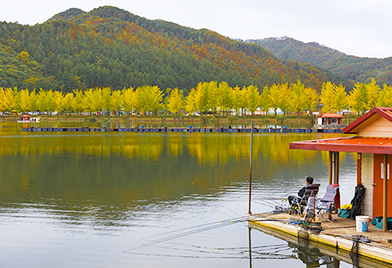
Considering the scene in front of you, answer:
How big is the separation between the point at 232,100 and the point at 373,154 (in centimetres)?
11154

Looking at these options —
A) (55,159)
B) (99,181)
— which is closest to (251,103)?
(55,159)

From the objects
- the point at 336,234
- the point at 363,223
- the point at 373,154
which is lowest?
the point at 336,234

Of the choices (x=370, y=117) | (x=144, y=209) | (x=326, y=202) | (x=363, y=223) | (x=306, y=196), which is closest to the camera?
(x=363, y=223)

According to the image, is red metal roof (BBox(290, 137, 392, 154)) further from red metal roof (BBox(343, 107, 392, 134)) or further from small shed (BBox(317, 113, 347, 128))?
small shed (BBox(317, 113, 347, 128))

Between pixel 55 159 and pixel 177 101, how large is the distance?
93619 mm

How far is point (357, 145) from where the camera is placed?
46.5 ft

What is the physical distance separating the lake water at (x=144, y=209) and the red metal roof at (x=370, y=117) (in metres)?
5.42

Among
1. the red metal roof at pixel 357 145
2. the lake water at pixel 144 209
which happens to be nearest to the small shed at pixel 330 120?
the lake water at pixel 144 209

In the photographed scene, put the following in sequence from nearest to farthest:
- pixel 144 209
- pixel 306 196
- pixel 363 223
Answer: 1. pixel 363 223
2. pixel 306 196
3. pixel 144 209

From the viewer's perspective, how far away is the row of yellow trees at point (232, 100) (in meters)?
112

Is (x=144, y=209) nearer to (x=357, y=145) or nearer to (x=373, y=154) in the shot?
(x=357, y=145)

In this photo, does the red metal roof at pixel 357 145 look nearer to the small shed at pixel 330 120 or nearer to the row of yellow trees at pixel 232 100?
the small shed at pixel 330 120

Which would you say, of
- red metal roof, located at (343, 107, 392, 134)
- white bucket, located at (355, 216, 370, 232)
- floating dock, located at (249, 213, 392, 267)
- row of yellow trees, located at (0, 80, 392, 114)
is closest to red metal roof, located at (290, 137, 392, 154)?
red metal roof, located at (343, 107, 392, 134)

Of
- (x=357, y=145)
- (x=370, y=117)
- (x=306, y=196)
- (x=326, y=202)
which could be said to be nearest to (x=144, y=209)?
(x=306, y=196)
